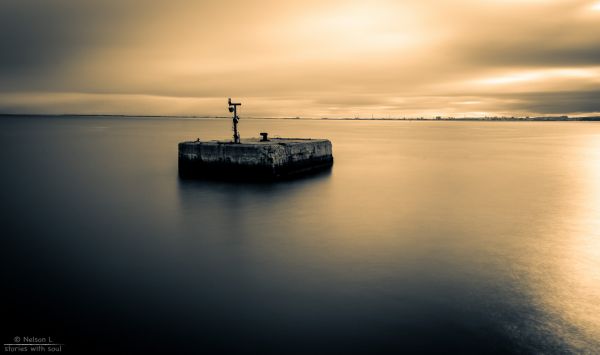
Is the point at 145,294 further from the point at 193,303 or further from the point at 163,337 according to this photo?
the point at 163,337

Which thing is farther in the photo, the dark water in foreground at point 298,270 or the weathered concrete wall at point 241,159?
the weathered concrete wall at point 241,159

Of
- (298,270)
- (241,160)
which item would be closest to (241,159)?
(241,160)

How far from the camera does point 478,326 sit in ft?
16.5

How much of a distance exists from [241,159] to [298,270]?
30.3 ft

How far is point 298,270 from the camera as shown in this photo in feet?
23.2

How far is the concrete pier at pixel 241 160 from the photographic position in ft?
51.2

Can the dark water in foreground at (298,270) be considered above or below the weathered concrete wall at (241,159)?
below

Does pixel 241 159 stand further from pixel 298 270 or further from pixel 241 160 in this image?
pixel 298 270

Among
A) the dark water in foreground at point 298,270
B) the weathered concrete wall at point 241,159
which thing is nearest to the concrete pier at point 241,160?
the weathered concrete wall at point 241,159

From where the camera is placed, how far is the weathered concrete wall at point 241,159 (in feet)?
Answer: 51.2

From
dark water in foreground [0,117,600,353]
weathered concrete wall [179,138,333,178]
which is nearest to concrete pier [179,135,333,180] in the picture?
weathered concrete wall [179,138,333,178]

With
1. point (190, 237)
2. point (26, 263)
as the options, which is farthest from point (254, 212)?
point (26, 263)

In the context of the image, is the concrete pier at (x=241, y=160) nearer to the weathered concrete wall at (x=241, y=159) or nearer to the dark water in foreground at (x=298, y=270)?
Answer: the weathered concrete wall at (x=241, y=159)

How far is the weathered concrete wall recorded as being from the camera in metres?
15.6
